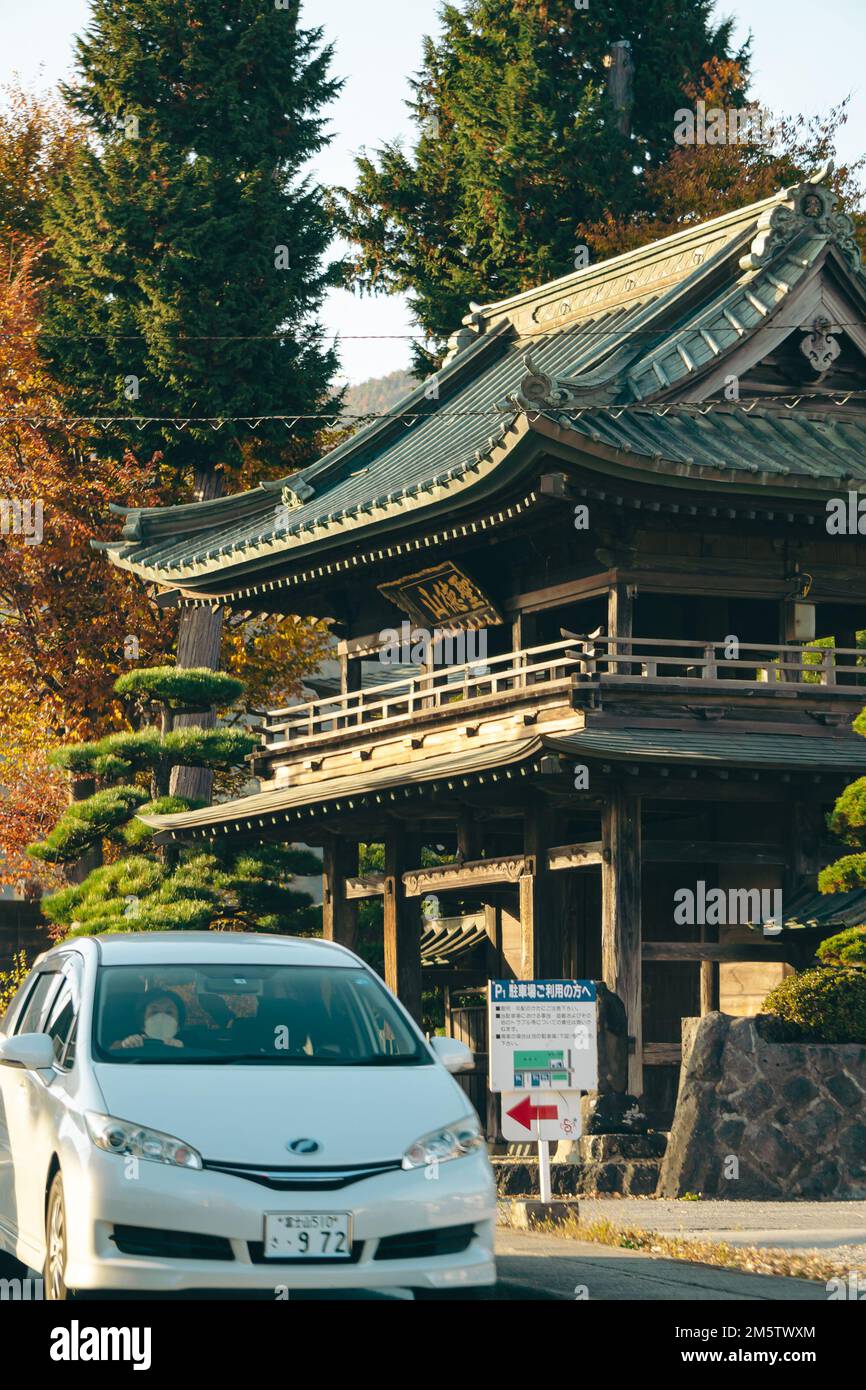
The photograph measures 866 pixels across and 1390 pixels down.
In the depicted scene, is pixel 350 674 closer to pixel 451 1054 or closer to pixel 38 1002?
pixel 38 1002

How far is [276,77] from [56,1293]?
3536cm

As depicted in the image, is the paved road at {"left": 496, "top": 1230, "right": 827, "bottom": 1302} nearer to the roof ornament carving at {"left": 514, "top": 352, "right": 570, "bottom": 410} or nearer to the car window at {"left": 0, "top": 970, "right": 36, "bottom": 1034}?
the car window at {"left": 0, "top": 970, "right": 36, "bottom": 1034}

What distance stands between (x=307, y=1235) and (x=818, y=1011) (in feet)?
36.4

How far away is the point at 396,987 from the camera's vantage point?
25531 mm

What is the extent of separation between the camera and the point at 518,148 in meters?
43.8

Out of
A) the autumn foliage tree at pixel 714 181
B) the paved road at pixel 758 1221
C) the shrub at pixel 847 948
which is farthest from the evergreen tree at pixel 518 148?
the paved road at pixel 758 1221

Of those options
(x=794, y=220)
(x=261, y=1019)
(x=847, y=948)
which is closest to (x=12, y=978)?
(x=794, y=220)

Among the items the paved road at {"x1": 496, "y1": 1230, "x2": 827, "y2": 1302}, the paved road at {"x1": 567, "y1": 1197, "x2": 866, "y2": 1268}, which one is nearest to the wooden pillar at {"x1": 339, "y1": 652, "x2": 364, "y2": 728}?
the paved road at {"x1": 567, "y1": 1197, "x2": 866, "y2": 1268}

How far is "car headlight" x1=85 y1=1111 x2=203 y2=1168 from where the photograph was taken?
8258 mm

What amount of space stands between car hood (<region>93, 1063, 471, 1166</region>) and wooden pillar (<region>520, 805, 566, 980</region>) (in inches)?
529

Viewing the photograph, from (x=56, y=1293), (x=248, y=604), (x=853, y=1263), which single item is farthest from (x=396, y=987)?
(x=56, y=1293)

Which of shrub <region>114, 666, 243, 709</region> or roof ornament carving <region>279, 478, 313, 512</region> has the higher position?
roof ornament carving <region>279, 478, 313, 512</region>

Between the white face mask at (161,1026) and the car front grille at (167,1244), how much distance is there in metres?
1.37
